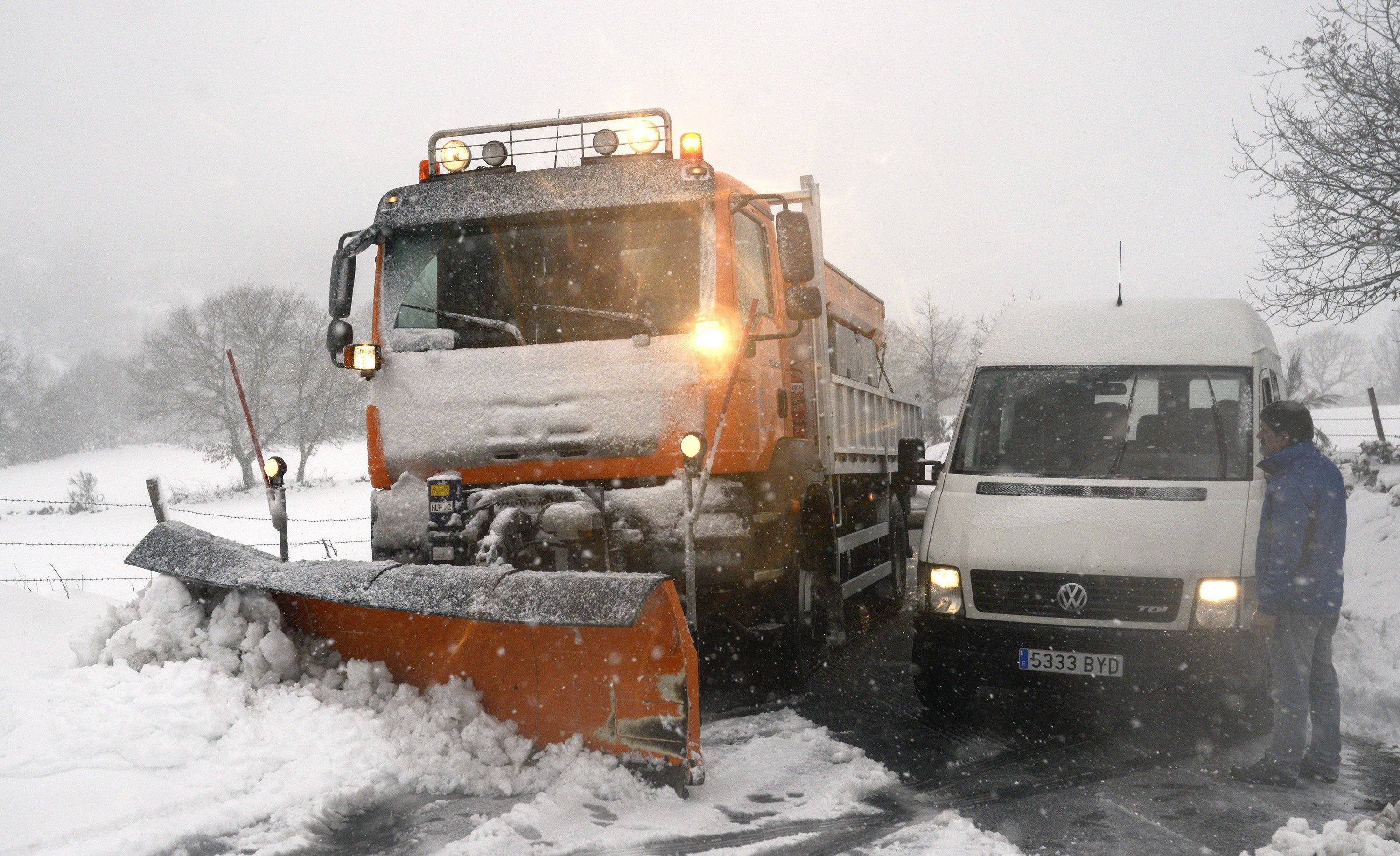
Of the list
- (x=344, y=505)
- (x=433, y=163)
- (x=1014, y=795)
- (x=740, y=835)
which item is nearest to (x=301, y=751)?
(x=740, y=835)

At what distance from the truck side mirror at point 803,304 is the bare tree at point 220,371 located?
40285 mm

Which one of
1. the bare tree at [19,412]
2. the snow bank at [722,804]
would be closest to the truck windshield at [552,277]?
the snow bank at [722,804]

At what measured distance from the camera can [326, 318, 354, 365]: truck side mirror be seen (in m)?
5.84

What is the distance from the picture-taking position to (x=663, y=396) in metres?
5.43

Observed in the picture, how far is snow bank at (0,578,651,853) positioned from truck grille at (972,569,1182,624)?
220cm

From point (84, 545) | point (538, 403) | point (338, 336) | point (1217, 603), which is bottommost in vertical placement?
point (84, 545)

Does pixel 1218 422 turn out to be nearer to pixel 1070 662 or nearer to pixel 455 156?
pixel 1070 662

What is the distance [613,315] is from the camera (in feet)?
18.5

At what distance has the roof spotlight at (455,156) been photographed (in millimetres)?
6312

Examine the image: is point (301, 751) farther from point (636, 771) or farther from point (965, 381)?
point (965, 381)

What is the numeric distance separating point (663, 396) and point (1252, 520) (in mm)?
3036

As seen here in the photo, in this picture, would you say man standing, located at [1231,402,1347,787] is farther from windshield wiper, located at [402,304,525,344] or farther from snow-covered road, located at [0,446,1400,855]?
windshield wiper, located at [402,304,525,344]

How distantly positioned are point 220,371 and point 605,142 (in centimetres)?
4107

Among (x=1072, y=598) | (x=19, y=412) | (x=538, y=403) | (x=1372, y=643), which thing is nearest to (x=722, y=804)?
(x=1072, y=598)
